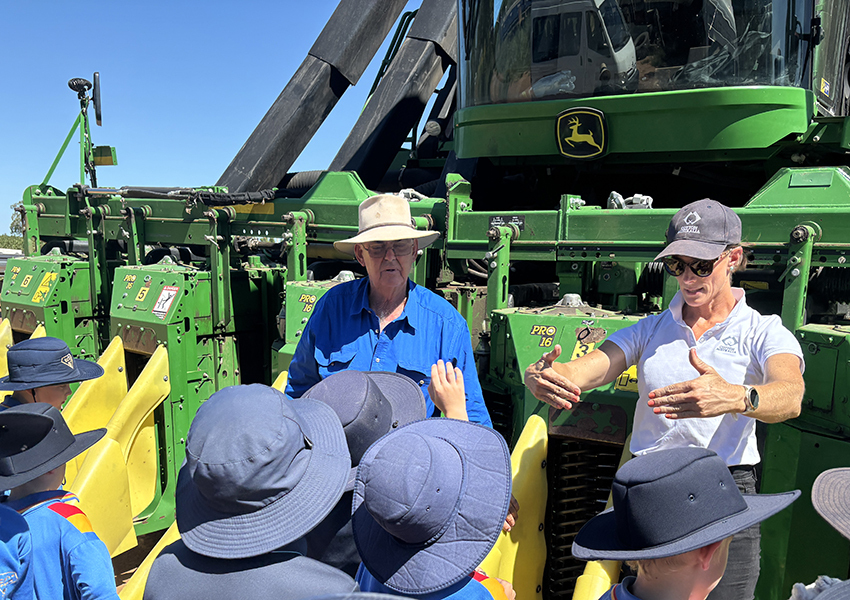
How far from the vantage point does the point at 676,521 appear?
1.49 meters

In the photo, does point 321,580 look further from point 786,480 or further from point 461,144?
point 461,144

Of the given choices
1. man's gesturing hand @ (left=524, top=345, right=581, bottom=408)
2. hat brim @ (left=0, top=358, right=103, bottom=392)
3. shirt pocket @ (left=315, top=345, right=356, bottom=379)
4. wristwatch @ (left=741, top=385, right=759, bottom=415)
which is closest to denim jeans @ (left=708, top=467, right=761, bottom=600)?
wristwatch @ (left=741, top=385, right=759, bottom=415)

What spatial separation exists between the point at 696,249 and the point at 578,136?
2371 millimetres

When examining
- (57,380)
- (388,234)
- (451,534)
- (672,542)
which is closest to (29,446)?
(57,380)

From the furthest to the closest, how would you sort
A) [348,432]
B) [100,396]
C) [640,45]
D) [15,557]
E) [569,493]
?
[100,396] < [640,45] < [569,493] < [15,557] < [348,432]

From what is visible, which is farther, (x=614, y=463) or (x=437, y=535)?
(x=614, y=463)

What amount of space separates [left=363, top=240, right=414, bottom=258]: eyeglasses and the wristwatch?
4.44ft

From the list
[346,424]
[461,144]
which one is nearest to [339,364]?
[346,424]

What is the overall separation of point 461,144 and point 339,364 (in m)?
2.94

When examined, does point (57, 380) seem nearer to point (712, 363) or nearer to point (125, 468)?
point (125, 468)

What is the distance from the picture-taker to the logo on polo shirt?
2.32 metres

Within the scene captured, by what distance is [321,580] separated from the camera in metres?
1.53

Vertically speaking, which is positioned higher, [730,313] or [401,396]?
[730,313]

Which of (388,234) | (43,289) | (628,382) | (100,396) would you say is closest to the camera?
(388,234)
